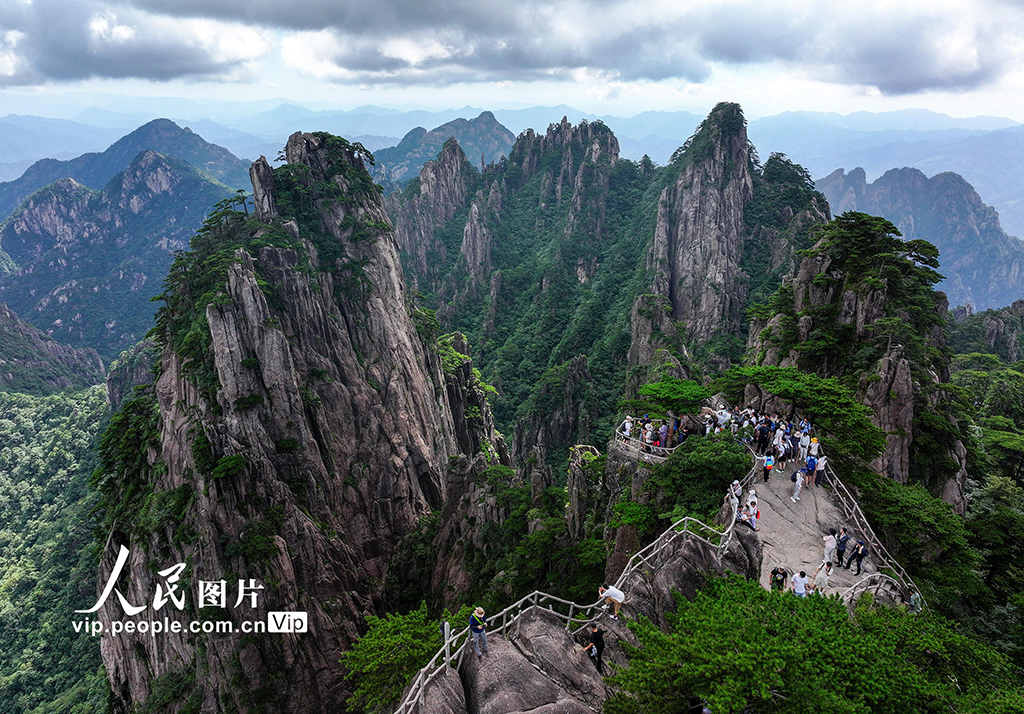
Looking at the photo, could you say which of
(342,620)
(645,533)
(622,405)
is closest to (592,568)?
(645,533)

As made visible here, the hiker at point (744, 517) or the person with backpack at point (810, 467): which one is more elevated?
the hiker at point (744, 517)

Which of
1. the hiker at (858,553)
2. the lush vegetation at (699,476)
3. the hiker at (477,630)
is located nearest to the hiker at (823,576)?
the hiker at (858,553)

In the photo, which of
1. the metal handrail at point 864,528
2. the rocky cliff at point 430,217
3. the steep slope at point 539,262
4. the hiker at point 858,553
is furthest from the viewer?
the rocky cliff at point 430,217

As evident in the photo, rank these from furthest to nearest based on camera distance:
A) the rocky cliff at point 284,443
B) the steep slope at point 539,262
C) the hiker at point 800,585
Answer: the steep slope at point 539,262 → the rocky cliff at point 284,443 → the hiker at point 800,585

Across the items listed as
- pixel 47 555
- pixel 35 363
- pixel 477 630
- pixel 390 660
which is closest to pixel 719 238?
pixel 390 660

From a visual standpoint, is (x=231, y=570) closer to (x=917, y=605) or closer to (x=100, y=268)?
(x=917, y=605)

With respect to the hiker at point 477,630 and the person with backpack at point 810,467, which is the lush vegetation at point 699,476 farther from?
the hiker at point 477,630

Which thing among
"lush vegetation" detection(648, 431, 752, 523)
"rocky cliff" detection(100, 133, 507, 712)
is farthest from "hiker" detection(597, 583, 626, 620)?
"rocky cliff" detection(100, 133, 507, 712)
